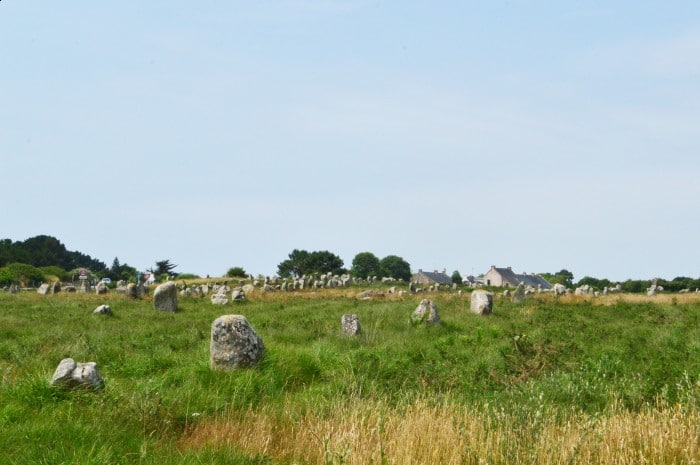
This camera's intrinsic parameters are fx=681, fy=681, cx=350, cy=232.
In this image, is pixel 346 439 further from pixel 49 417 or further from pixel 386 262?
pixel 386 262

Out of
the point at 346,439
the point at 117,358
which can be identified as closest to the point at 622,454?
the point at 346,439

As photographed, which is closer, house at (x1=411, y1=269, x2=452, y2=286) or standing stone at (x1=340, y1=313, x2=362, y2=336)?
standing stone at (x1=340, y1=313, x2=362, y2=336)

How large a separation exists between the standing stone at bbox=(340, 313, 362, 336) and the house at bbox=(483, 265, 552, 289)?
86350 mm

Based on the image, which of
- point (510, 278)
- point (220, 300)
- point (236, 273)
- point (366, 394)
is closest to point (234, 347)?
point (366, 394)

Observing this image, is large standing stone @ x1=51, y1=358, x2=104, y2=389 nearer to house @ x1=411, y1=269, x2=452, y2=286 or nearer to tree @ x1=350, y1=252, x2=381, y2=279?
house @ x1=411, y1=269, x2=452, y2=286

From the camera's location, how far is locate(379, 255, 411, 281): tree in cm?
10825

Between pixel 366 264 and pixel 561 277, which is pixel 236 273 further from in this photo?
pixel 561 277

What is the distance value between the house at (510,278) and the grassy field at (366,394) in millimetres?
81155

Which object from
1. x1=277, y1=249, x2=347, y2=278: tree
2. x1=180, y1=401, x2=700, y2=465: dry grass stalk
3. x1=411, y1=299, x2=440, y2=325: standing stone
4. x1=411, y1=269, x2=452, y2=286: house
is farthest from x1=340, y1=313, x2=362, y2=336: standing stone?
x1=411, y1=269, x2=452, y2=286: house

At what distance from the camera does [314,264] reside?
3607 inches

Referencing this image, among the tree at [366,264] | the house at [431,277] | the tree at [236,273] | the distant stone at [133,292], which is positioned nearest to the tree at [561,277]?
the house at [431,277]

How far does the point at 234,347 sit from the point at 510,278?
95127 millimetres

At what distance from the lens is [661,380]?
13.3 meters

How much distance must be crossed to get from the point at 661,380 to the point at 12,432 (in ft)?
37.3
